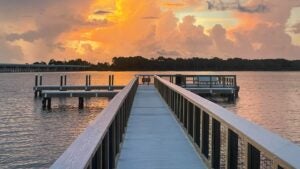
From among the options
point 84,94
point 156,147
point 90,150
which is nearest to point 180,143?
point 156,147

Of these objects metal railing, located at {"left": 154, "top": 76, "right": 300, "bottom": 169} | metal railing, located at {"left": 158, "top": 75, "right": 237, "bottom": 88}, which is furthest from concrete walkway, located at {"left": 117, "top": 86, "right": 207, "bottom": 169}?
metal railing, located at {"left": 158, "top": 75, "right": 237, "bottom": 88}

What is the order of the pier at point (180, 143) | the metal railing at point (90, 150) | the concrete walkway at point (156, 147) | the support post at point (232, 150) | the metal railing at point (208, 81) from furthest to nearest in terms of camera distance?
the metal railing at point (208, 81), the concrete walkway at point (156, 147), the support post at point (232, 150), the pier at point (180, 143), the metal railing at point (90, 150)

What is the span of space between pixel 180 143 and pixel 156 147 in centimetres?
77

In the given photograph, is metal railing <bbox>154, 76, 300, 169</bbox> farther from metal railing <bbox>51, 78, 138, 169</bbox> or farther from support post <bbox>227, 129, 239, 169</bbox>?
metal railing <bbox>51, 78, 138, 169</bbox>

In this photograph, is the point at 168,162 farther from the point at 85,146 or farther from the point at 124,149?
the point at 85,146

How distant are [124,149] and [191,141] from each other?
A: 1.58m

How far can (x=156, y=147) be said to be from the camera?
9.36 metres

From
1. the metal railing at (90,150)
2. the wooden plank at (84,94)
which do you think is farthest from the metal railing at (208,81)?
the metal railing at (90,150)

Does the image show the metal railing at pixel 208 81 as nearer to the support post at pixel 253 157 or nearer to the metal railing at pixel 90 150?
the metal railing at pixel 90 150

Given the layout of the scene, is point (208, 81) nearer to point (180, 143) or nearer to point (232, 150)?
point (180, 143)

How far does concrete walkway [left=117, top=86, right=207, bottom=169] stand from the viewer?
785 centimetres

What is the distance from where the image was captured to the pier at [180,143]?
12.5 ft

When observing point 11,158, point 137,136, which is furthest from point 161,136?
point 11,158

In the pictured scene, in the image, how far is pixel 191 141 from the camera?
10062mm
